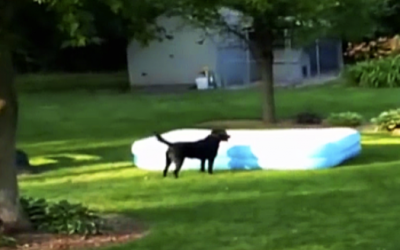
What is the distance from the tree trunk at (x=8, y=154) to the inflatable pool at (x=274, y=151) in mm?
5317

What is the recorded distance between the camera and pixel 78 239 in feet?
31.3

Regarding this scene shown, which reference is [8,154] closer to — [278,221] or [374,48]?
[278,221]

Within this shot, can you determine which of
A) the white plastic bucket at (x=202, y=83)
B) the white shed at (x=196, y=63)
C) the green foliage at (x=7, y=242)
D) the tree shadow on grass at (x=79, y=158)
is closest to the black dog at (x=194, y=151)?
the tree shadow on grass at (x=79, y=158)

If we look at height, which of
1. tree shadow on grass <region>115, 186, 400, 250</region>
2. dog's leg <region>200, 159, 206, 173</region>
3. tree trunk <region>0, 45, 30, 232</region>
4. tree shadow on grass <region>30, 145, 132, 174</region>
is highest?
tree trunk <region>0, 45, 30, 232</region>

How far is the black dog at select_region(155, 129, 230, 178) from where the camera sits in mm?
13648

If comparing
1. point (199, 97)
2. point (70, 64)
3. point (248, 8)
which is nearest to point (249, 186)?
point (248, 8)

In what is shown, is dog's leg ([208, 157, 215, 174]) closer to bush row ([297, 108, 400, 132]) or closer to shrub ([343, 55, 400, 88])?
bush row ([297, 108, 400, 132])

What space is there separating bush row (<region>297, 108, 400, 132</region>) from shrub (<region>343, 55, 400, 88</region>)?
31.1ft

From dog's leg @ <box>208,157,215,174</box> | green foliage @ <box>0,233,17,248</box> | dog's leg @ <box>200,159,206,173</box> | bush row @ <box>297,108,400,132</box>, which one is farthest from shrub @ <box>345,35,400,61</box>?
green foliage @ <box>0,233,17,248</box>

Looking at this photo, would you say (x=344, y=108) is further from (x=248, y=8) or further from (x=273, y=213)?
(x=273, y=213)

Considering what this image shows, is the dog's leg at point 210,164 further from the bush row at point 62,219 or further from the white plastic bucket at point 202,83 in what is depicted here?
the white plastic bucket at point 202,83

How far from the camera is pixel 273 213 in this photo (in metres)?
10.6

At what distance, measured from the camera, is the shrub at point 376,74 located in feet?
102

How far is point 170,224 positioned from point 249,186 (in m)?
2.74
